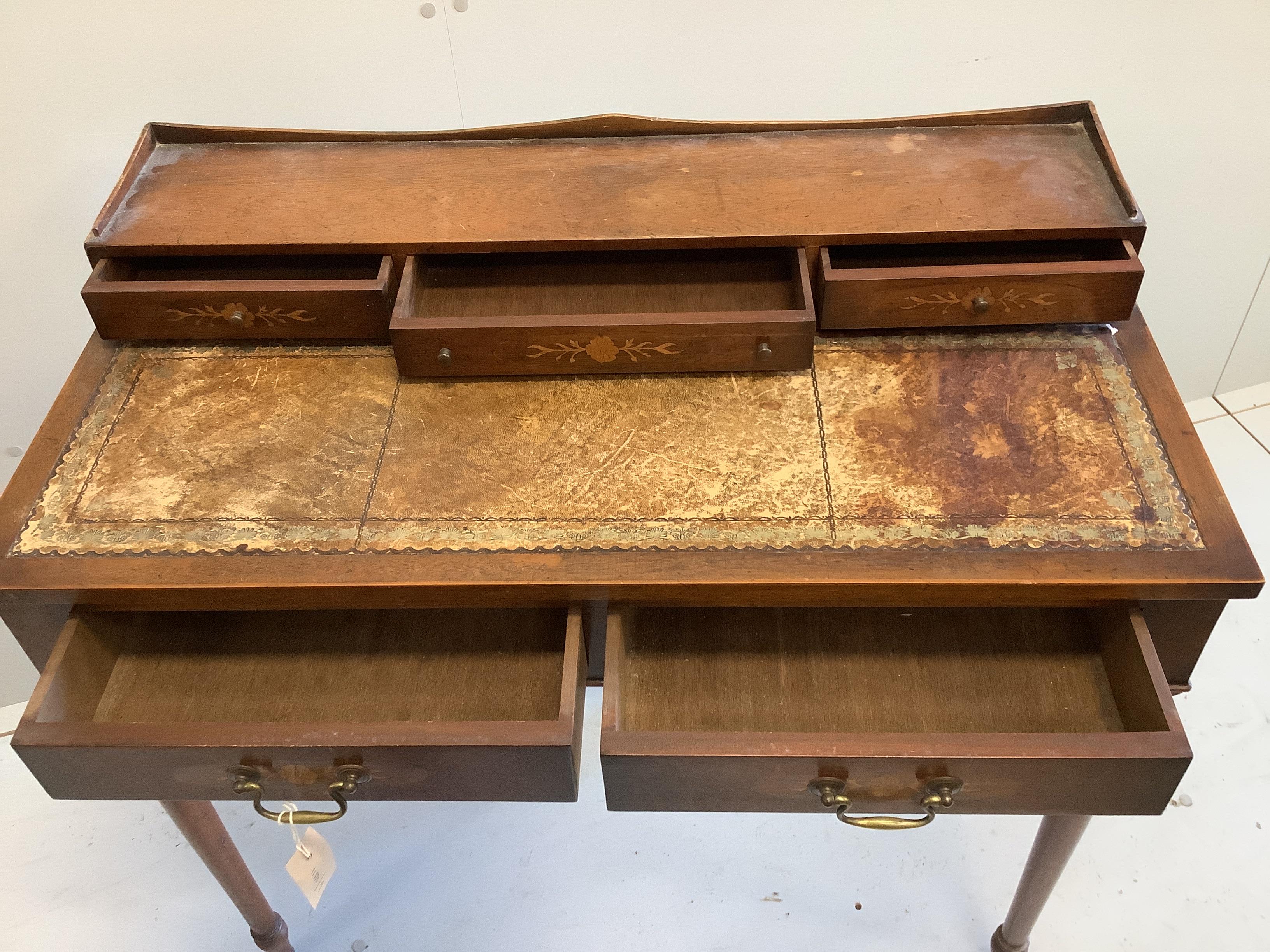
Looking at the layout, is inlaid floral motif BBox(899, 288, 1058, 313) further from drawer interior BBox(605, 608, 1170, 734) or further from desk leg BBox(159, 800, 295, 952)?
desk leg BBox(159, 800, 295, 952)

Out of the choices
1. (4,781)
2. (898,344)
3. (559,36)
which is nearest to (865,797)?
→ (898,344)

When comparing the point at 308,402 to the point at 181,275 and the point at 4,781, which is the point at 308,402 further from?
the point at 4,781

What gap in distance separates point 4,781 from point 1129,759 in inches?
75.3

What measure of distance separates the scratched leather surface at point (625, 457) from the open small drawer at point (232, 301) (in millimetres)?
31

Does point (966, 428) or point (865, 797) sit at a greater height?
point (966, 428)

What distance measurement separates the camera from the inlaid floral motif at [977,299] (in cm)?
119

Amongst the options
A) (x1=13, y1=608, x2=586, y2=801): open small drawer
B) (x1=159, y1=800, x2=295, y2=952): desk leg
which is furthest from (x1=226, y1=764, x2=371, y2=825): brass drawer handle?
(x1=159, y1=800, x2=295, y2=952): desk leg

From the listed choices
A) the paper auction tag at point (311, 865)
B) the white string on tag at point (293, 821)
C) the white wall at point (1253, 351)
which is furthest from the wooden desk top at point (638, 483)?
the white wall at point (1253, 351)

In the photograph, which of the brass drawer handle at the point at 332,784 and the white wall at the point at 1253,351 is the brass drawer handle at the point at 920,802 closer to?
the brass drawer handle at the point at 332,784

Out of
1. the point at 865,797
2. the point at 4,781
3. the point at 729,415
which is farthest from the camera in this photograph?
the point at 4,781

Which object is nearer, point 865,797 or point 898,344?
point 865,797

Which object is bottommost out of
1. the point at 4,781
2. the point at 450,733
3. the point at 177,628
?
the point at 4,781

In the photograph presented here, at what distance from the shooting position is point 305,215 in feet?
4.09

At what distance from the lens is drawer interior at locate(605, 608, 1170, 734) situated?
3.64 ft
